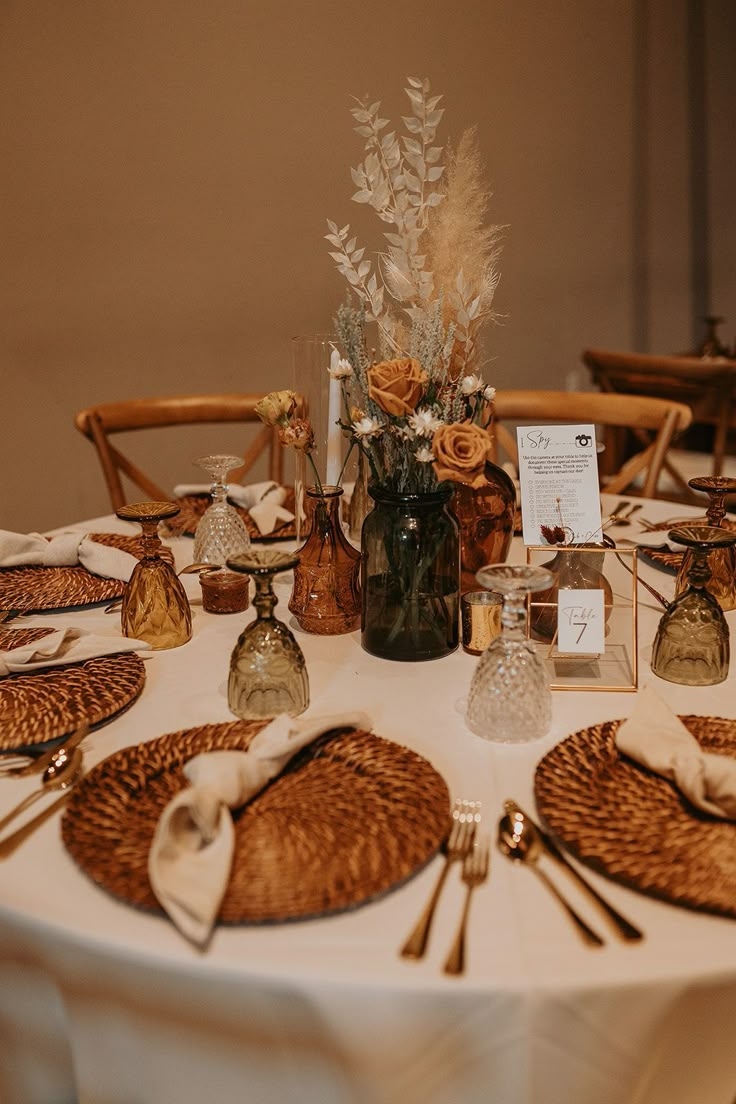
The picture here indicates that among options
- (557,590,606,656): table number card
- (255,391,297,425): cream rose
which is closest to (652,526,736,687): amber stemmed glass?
(557,590,606,656): table number card

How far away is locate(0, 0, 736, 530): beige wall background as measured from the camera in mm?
Answer: 2662

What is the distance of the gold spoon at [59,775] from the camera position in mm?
861

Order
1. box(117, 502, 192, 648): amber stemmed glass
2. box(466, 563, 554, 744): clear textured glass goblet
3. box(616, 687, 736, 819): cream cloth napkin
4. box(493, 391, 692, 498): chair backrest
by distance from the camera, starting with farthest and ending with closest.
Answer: box(493, 391, 692, 498): chair backrest → box(117, 502, 192, 648): amber stemmed glass → box(466, 563, 554, 744): clear textured glass goblet → box(616, 687, 736, 819): cream cloth napkin

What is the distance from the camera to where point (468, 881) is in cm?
74

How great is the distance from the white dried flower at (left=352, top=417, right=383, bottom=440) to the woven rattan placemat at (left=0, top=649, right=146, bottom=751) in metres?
0.38

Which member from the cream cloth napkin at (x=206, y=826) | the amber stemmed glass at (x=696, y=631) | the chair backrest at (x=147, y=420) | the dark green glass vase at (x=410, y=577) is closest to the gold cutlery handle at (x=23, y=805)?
the cream cloth napkin at (x=206, y=826)

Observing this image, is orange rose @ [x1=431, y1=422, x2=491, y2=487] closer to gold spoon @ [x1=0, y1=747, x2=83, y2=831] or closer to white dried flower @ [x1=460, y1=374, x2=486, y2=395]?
white dried flower @ [x1=460, y1=374, x2=486, y2=395]

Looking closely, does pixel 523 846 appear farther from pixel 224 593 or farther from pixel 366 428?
pixel 224 593

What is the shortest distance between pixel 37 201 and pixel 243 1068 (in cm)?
252

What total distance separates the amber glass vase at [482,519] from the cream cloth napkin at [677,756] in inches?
16.0

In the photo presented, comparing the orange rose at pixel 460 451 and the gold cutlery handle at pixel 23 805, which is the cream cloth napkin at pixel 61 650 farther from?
the orange rose at pixel 460 451

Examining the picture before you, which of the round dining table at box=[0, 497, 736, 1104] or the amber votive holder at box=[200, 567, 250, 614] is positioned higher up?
the amber votive holder at box=[200, 567, 250, 614]

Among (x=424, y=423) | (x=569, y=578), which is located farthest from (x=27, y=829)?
(x=569, y=578)

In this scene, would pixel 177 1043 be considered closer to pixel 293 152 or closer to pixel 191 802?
pixel 191 802
